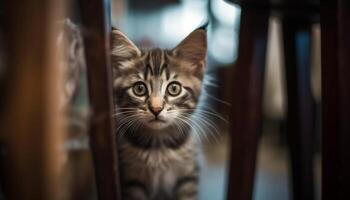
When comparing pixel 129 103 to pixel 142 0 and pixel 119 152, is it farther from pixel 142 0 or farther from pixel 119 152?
pixel 142 0

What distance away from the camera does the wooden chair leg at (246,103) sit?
68cm

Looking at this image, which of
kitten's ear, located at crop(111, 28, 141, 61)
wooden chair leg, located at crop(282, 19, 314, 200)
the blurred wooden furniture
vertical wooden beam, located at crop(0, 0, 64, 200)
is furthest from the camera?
wooden chair leg, located at crop(282, 19, 314, 200)

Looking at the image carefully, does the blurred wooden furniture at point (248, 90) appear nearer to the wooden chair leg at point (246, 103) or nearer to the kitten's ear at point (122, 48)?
the wooden chair leg at point (246, 103)

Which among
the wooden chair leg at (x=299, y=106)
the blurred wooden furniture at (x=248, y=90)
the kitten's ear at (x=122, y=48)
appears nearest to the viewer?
the kitten's ear at (x=122, y=48)

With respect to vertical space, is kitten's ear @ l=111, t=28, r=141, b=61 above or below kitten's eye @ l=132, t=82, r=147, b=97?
above

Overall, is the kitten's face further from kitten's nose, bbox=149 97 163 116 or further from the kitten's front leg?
the kitten's front leg

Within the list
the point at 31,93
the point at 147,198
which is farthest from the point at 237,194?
the point at 31,93

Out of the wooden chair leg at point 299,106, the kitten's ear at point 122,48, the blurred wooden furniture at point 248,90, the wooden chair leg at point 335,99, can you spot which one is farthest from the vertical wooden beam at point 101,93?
the wooden chair leg at point 299,106

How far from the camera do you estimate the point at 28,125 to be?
18.0 inches

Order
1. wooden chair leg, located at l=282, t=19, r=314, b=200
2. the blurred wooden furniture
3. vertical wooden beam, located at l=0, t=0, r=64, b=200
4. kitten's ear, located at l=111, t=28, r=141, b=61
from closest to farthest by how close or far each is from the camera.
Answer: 1. vertical wooden beam, located at l=0, t=0, r=64, b=200
2. kitten's ear, located at l=111, t=28, r=141, b=61
3. the blurred wooden furniture
4. wooden chair leg, located at l=282, t=19, r=314, b=200

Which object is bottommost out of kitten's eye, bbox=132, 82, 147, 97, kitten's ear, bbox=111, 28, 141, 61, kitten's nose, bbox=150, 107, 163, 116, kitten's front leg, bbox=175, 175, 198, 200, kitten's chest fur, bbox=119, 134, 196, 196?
kitten's front leg, bbox=175, 175, 198, 200

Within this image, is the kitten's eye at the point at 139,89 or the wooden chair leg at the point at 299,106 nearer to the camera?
the kitten's eye at the point at 139,89

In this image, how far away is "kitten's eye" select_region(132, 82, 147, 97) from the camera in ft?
1.92

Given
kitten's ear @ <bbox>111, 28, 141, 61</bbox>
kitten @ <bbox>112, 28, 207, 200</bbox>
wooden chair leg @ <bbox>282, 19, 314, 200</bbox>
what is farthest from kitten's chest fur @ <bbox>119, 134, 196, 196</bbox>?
wooden chair leg @ <bbox>282, 19, 314, 200</bbox>
